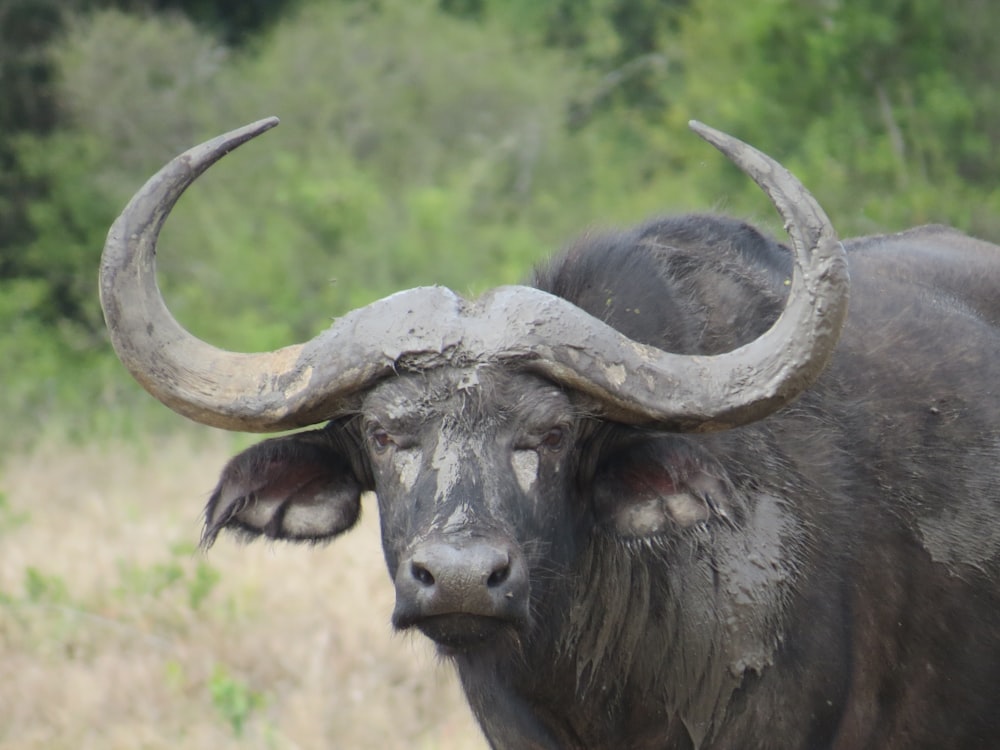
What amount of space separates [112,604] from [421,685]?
2021 mm

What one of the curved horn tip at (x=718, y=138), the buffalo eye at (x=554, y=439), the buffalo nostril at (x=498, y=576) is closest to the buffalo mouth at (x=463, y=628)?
the buffalo nostril at (x=498, y=576)

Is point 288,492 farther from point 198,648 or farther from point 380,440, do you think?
point 198,648

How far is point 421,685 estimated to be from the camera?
751 cm

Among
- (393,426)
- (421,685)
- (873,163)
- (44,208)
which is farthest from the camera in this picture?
(44,208)

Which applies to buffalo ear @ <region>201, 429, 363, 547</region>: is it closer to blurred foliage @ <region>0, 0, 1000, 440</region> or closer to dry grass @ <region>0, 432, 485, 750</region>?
dry grass @ <region>0, 432, 485, 750</region>

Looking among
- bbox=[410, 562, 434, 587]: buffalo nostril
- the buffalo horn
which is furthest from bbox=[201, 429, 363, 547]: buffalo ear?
bbox=[410, 562, 434, 587]: buffalo nostril

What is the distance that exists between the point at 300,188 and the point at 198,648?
10819 mm

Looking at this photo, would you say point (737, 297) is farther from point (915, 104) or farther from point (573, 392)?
point (915, 104)

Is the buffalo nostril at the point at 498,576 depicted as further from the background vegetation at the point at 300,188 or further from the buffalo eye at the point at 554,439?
the background vegetation at the point at 300,188

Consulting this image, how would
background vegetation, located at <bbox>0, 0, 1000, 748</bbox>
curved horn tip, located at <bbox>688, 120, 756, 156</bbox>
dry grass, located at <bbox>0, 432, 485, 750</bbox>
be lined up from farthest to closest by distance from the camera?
background vegetation, located at <bbox>0, 0, 1000, 748</bbox>, dry grass, located at <bbox>0, 432, 485, 750</bbox>, curved horn tip, located at <bbox>688, 120, 756, 156</bbox>

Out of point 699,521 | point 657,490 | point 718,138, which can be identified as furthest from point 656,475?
point 718,138

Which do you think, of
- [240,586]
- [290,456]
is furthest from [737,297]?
[240,586]

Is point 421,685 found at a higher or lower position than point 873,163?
higher

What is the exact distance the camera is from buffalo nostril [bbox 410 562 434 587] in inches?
158
